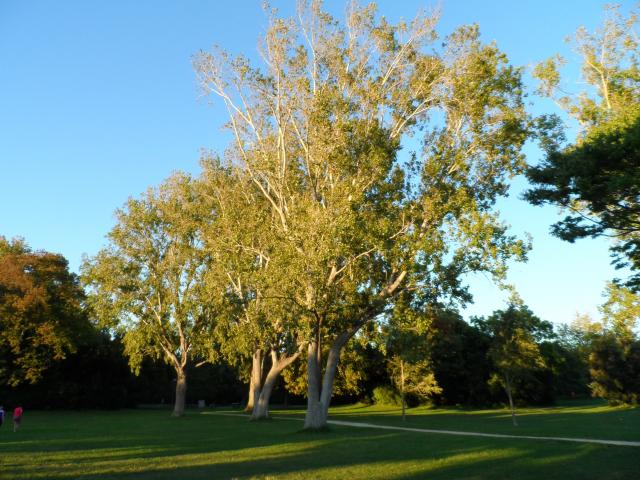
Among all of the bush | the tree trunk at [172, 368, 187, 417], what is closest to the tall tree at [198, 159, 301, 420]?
the tree trunk at [172, 368, 187, 417]

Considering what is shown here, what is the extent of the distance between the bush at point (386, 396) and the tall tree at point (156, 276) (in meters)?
26.5

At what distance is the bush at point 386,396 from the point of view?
60.3 metres

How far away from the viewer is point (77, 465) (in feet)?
44.9

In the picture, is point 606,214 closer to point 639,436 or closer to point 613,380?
point 639,436

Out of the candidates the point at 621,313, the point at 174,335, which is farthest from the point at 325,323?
the point at 174,335

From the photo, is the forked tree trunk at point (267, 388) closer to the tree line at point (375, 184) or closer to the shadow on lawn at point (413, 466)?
the tree line at point (375, 184)

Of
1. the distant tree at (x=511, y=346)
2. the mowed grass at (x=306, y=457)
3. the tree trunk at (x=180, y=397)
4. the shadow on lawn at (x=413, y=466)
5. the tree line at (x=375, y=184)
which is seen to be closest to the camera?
the shadow on lawn at (x=413, y=466)

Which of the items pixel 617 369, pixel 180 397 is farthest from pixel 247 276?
pixel 617 369

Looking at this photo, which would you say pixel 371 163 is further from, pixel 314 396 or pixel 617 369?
pixel 617 369

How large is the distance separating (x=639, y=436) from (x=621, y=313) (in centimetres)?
580

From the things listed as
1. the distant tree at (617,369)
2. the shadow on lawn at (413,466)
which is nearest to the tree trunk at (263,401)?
the shadow on lawn at (413,466)

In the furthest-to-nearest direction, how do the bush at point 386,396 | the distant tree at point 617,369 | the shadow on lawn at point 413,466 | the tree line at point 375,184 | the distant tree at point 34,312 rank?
the bush at point 386,396 → the distant tree at point 617,369 → the distant tree at point 34,312 → the tree line at point 375,184 → the shadow on lawn at point 413,466

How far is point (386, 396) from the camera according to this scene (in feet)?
201

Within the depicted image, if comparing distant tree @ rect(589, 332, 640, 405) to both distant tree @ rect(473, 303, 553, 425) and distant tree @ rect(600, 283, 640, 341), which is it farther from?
distant tree @ rect(600, 283, 640, 341)
